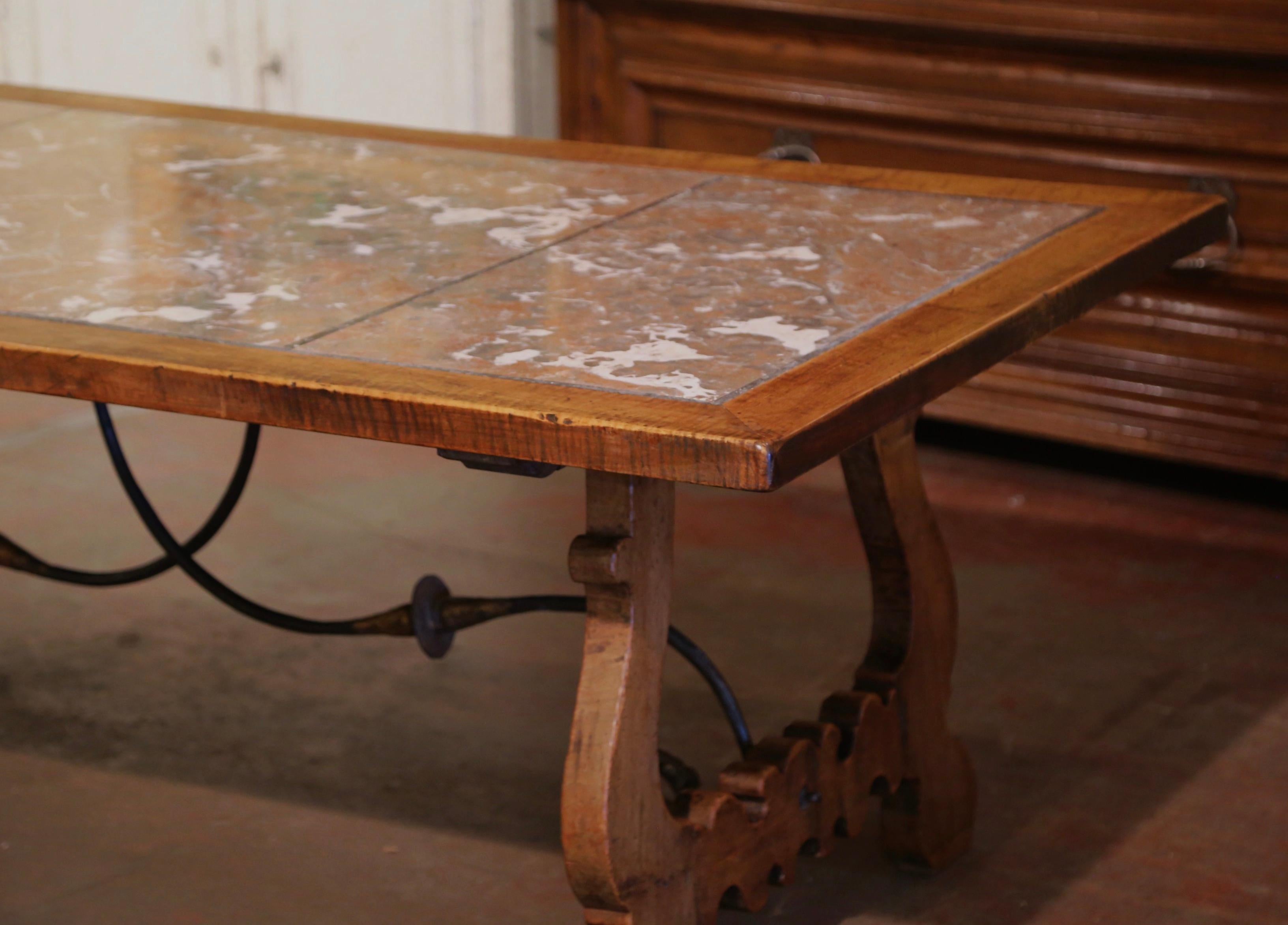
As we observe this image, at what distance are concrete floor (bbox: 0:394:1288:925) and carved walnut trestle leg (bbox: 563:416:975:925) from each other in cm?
17

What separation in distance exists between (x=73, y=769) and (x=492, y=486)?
1.19 m

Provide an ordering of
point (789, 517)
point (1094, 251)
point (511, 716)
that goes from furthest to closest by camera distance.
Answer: point (789, 517) < point (511, 716) < point (1094, 251)

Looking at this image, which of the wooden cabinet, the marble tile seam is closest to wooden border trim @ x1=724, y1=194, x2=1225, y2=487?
the marble tile seam

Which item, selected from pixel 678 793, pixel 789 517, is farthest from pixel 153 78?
pixel 678 793

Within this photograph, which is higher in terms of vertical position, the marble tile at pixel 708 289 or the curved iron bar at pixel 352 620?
the marble tile at pixel 708 289

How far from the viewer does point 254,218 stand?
72.4 inches

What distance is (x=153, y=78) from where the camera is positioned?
418 centimetres

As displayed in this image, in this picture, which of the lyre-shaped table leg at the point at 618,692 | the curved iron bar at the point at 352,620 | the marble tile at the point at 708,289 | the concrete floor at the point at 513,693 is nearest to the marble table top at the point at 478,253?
the marble tile at the point at 708,289

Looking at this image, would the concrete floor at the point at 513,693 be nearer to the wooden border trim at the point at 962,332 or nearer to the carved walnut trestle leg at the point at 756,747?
the carved walnut trestle leg at the point at 756,747

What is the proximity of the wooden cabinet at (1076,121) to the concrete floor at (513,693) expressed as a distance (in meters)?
0.20

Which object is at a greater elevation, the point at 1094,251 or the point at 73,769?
the point at 1094,251

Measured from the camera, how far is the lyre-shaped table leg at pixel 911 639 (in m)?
1.82

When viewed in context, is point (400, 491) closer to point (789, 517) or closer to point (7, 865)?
point (789, 517)

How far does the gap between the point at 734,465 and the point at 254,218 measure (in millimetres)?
854
